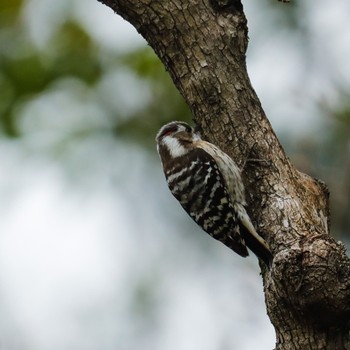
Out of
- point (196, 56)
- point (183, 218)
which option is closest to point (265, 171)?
point (196, 56)

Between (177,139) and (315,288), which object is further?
(177,139)

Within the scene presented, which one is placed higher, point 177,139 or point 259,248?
point 177,139

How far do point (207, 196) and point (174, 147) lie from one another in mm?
570

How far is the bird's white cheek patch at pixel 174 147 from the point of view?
7402mm

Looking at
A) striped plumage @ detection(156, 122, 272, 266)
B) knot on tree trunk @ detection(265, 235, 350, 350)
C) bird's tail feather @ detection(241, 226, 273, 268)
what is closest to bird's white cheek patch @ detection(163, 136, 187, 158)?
striped plumage @ detection(156, 122, 272, 266)

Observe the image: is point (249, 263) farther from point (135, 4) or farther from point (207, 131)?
point (135, 4)

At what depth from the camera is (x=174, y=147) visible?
750 centimetres

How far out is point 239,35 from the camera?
613 centimetres

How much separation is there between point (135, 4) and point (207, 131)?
3.14 ft

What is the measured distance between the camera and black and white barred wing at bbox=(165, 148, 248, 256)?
694cm

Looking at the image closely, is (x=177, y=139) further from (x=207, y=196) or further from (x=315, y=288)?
(x=315, y=288)

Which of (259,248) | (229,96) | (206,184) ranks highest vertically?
(206,184)

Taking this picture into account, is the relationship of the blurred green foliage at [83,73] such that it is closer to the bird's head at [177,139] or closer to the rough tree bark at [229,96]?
the bird's head at [177,139]

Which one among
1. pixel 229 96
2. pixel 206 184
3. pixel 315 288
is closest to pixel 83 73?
pixel 206 184
